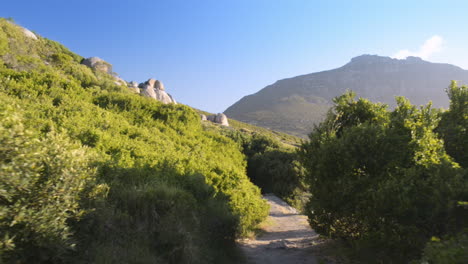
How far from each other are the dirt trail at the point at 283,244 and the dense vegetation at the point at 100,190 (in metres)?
0.90

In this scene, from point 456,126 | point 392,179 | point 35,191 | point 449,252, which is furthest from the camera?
point 456,126

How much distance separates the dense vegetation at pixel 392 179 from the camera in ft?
18.5

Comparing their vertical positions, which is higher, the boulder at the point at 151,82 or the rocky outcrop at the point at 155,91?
the boulder at the point at 151,82

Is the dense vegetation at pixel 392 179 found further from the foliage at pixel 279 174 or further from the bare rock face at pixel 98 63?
the bare rock face at pixel 98 63

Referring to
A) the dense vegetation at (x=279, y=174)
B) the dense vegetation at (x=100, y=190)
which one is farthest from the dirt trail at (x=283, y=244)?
the dense vegetation at (x=279, y=174)

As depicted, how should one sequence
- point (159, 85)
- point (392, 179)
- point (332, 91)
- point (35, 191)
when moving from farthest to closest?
point (332, 91)
point (159, 85)
point (392, 179)
point (35, 191)

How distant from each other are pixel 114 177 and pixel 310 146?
703 centimetres

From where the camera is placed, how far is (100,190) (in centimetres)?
614

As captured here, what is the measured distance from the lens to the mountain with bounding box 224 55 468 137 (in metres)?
116

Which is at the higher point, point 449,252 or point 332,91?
point 332,91

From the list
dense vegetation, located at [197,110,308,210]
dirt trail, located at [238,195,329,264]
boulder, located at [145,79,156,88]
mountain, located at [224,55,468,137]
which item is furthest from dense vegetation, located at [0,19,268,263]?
mountain, located at [224,55,468,137]

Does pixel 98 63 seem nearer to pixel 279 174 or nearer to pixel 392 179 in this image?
pixel 279 174

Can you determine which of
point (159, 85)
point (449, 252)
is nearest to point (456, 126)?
point (449, 252)

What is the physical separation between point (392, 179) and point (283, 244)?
556cm
